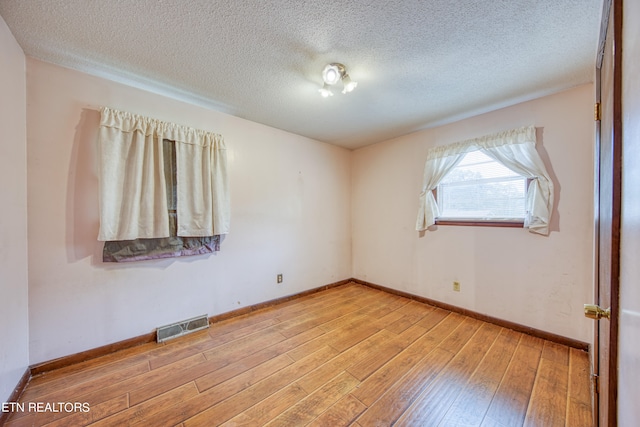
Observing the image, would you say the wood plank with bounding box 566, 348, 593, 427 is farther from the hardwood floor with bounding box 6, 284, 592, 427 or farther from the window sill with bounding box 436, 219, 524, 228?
the window sill with bounding box 436, 219, 524, 228

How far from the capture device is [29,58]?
68.4 inches

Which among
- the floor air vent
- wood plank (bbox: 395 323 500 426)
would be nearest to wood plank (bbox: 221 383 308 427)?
wood plank (bbox: 395 323 500 426)

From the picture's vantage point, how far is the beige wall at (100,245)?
178cm

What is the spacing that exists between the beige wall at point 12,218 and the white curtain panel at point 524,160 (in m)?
3.62

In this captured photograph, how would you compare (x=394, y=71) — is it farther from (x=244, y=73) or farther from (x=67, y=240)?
(x=67, y=240)

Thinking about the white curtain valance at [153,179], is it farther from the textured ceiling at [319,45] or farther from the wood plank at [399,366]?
the wood plank at [399,366]

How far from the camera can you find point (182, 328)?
2.36m

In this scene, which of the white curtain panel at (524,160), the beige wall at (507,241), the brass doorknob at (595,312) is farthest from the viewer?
the white curtain panel at (524,160)

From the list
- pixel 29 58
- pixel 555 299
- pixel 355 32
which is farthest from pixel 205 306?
pixel 555 299

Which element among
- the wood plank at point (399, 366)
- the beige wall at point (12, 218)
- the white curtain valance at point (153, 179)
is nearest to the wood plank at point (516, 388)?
the wood plank at point (399, 366)

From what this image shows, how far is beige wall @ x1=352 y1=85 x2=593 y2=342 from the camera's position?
2.09m

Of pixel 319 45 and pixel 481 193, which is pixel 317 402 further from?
pixel 481 193

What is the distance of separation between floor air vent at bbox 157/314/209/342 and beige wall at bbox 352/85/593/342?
2.43 meters

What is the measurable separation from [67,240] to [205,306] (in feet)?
4.16
